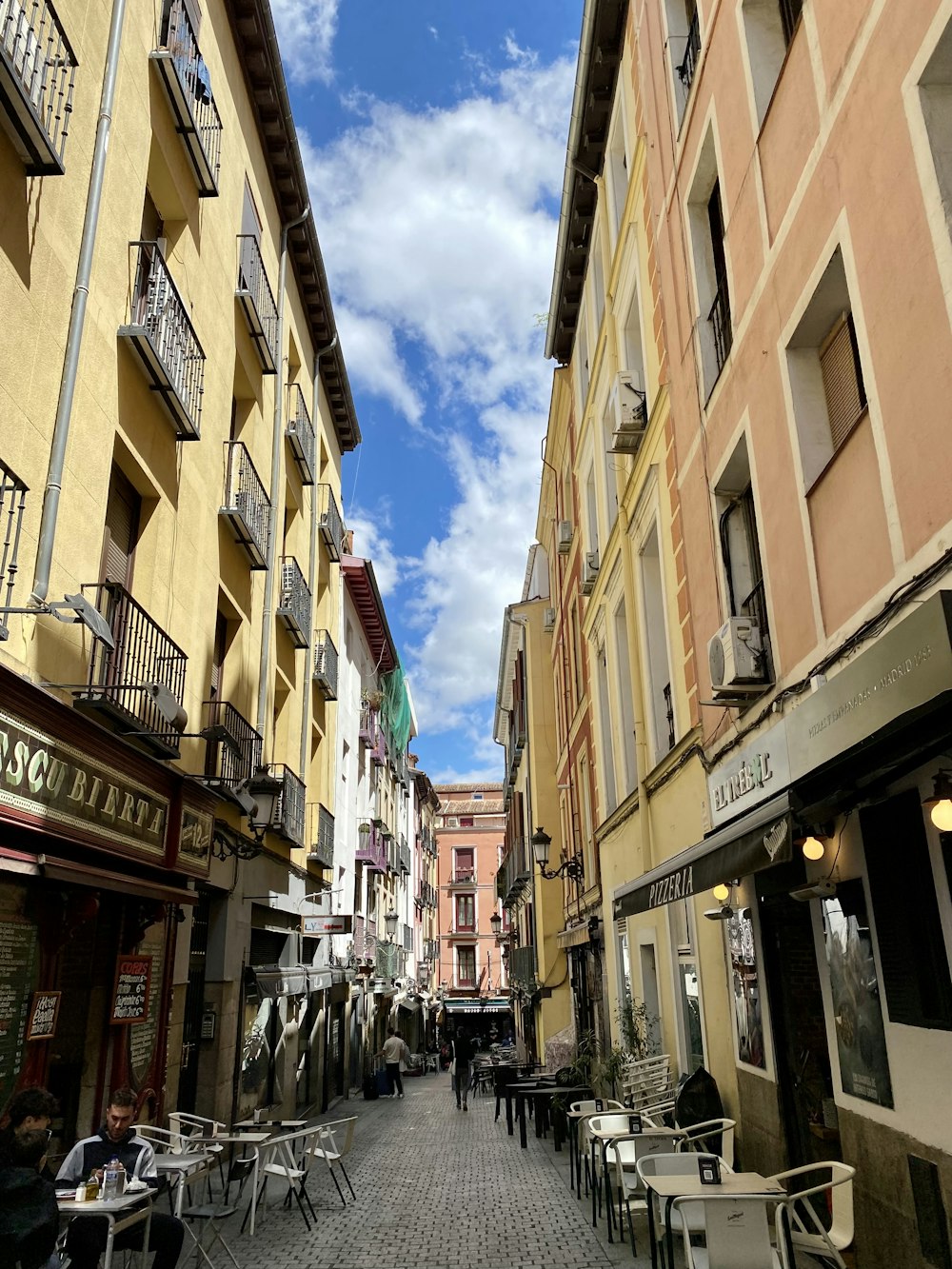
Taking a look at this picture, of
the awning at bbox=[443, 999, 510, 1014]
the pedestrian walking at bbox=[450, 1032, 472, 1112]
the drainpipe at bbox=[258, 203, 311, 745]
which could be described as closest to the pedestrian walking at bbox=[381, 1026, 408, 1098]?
the pedestrian walking at bbox=[450, 1032, 472, 1112]

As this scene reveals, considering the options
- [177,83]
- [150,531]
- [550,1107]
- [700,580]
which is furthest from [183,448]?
[550,1107]

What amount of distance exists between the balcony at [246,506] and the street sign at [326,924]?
21.2ft

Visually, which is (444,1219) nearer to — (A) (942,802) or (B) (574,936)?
(A) (942,802)

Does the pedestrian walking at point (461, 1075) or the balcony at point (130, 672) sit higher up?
the balcony at point (130, 672)

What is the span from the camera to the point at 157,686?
25.6ft

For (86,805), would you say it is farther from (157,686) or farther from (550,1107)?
(550,1107)

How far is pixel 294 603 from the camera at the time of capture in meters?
15.9

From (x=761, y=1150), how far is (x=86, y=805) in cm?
584

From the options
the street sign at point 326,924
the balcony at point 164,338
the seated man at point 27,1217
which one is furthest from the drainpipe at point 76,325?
the street sign at point 326,924

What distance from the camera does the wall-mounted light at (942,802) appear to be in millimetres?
4215

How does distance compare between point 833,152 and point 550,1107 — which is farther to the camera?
point 550,1107

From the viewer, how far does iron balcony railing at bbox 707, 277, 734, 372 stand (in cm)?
919

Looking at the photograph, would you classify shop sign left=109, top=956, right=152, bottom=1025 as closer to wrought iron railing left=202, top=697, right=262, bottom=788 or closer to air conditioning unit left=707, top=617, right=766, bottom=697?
wrought iron railing left=202, top=697, right=262, bottom=788

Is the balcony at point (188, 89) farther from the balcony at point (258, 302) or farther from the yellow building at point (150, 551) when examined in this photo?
the balcony at point (258, 302)
